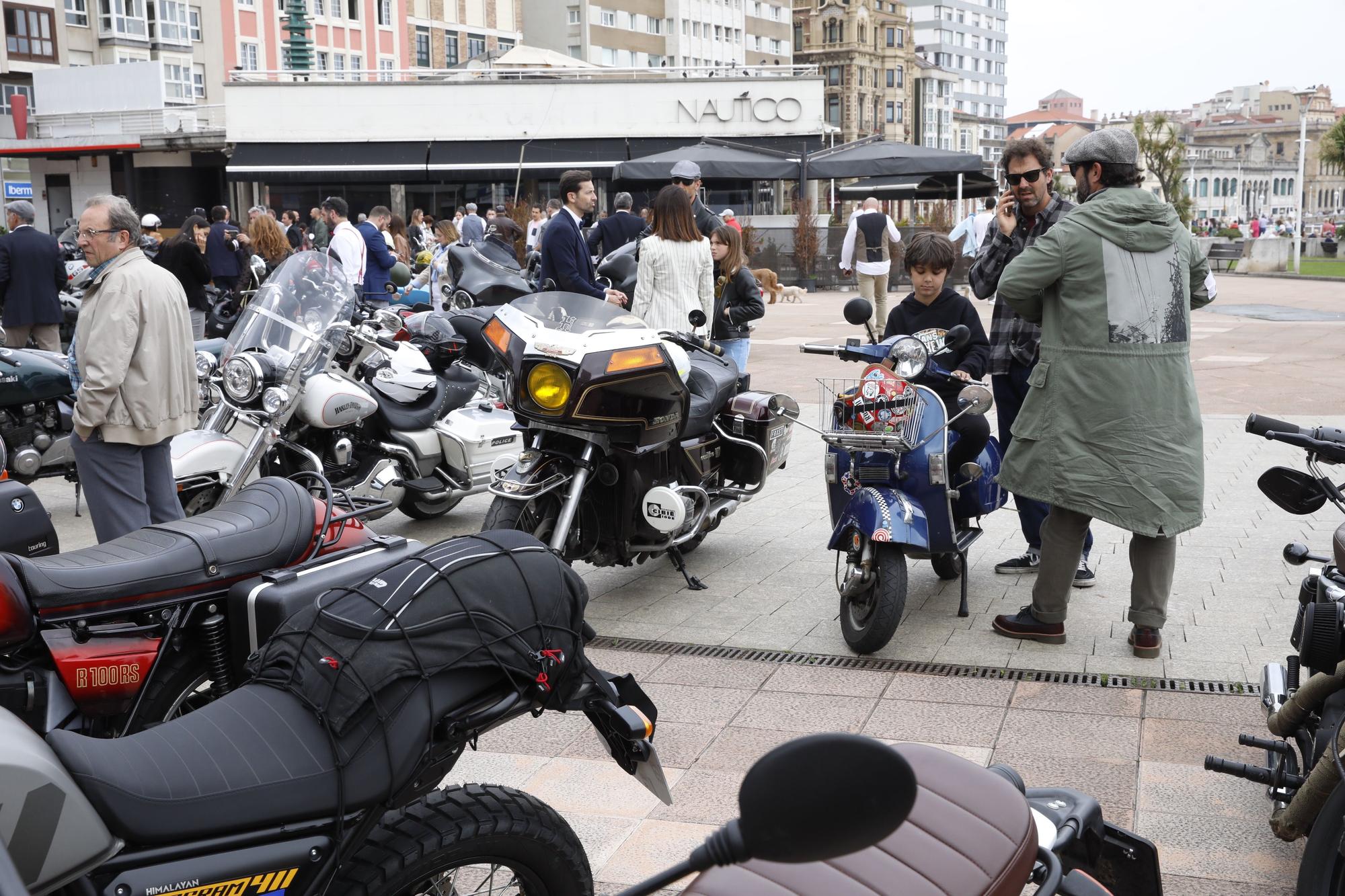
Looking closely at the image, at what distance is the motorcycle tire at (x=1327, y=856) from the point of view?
279 cm

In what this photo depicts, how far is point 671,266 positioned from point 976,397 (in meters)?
2.95

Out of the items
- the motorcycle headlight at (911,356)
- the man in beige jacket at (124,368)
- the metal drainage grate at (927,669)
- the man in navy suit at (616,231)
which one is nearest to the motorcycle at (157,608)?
the metal drainage grate at (927,669)

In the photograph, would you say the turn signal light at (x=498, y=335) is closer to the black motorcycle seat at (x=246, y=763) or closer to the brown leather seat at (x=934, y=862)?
the black motorcycle seat at (x=246, y=763)

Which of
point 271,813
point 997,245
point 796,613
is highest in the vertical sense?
point 997,245

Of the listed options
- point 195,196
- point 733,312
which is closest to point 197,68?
point 195,196

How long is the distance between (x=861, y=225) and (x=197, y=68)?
54383mm

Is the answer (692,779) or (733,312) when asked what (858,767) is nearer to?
(692,779)

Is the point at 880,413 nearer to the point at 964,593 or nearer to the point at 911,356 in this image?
the point at 911,356

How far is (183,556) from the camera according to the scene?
3.39 metres

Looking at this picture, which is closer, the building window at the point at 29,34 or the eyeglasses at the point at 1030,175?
the eyeglasses at the point at 1030,175

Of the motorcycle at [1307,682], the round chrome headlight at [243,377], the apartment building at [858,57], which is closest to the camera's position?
the motorcycle at [1307,682]

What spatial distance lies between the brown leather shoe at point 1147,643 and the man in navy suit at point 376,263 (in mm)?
10080

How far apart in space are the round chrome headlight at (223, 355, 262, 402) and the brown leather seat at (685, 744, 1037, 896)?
17.1 feet

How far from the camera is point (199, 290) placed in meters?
13.2
